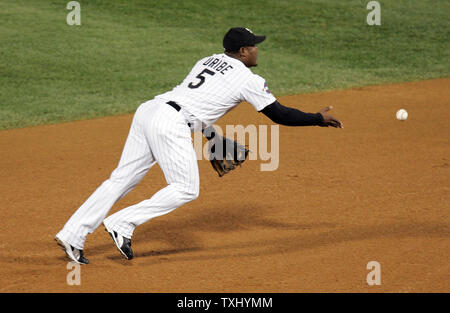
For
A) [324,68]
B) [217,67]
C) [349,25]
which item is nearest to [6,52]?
[324,68]

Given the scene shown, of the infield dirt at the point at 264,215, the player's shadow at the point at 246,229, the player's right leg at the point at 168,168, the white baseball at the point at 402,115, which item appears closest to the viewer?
the infield dirt at the point at 264,215

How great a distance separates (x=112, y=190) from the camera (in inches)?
229

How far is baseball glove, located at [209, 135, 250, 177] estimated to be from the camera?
650cm

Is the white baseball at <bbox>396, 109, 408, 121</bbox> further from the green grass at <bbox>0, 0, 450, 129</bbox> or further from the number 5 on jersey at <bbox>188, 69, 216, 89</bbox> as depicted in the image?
the number 5 on jersey at <bbox>188, 69, 216, 89</bbox>

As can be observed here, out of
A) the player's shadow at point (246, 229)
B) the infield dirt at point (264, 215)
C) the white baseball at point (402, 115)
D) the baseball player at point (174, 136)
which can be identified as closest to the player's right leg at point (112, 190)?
the baseball player at point (174, 136)

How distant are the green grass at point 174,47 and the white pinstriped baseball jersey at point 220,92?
5805 millimetres

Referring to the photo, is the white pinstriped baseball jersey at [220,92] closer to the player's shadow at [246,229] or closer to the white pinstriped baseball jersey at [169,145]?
the white pinstriped baseball jersey at [169,145]

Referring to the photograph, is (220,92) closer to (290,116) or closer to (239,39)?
(239,39)

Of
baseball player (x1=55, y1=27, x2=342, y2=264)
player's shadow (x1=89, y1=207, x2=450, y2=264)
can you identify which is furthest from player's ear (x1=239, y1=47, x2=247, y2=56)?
player's shadow (x1=89, y1=207, x2=450, y2=264)

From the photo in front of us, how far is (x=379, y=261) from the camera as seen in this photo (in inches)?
223

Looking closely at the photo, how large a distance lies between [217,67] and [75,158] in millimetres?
3781

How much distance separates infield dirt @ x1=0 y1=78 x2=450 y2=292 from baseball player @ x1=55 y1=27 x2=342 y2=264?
36cm

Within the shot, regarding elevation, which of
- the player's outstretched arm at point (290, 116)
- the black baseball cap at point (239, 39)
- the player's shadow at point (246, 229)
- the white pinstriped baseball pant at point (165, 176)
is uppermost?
the black baseball cap at point (239, 39)

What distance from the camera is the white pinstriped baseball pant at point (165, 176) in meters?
5.67
